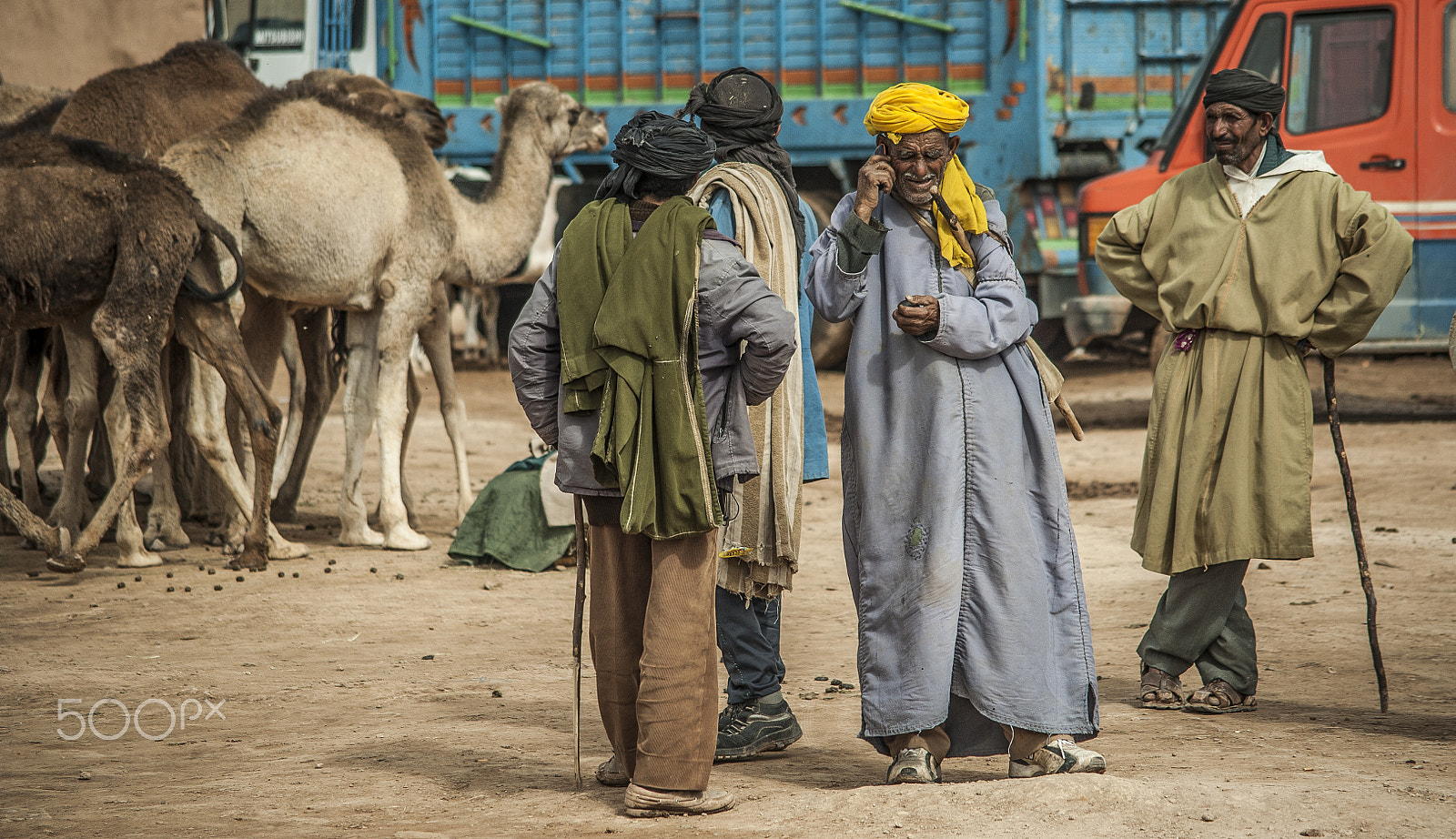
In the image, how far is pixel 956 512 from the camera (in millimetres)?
3684

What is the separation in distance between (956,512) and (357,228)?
15.0 ft

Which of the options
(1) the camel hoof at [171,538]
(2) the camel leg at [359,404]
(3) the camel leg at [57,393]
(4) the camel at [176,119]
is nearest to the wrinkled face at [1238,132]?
(2) the camel leg at [359,404]

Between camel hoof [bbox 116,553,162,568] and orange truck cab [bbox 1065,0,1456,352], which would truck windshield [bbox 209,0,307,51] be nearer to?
camel hoof [bbox 116,553,162,568]

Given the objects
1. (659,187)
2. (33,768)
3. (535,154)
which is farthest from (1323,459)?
(33,768)

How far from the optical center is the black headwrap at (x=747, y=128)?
4.31m

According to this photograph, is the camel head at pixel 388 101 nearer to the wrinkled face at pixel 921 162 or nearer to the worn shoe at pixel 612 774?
the wrinkled face at pixel 921 162

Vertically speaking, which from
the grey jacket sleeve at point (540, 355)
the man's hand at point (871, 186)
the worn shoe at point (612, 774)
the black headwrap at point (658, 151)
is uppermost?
the black headwrap at point (658, 151)

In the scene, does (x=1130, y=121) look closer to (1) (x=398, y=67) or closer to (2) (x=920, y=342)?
(1) (x=398, y=67)

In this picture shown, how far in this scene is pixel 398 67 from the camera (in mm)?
13336

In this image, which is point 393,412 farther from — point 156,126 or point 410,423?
point 156,126

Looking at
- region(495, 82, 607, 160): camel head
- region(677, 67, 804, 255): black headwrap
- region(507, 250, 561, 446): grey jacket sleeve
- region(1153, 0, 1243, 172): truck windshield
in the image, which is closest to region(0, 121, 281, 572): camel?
region(495, 82, 607, 160): camel head

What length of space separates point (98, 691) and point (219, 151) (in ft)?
10.3

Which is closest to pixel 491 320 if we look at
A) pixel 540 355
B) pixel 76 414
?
pixel 76 414

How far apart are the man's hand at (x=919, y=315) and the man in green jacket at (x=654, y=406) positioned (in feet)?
1.03
